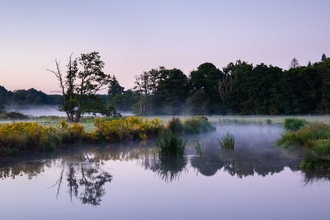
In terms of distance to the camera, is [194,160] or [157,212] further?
[194,160]

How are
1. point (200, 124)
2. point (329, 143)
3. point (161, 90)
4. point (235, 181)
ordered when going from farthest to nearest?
point (161, 90) < point (200, 124) < point (329, 143) < point (235, 181)

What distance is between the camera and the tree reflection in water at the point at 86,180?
695 centimetres

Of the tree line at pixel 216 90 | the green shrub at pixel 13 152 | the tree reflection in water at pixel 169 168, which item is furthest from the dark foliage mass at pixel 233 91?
the tree reflection in water at pixel 169 168

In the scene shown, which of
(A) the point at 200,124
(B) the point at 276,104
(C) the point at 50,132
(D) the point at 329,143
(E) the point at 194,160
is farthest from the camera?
(B) the point at 276,104

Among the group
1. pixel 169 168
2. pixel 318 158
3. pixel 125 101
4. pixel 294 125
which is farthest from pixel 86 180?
pixel 125 101

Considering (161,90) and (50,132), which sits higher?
(161,90)

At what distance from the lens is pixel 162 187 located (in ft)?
24.9

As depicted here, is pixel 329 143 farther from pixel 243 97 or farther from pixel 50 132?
→ pixel 243 97

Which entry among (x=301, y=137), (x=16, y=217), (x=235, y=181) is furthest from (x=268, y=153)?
(x=16, y=217)

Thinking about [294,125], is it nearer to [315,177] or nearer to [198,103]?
[315,177]

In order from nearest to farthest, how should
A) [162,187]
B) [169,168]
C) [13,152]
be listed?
[162,187]
[169,168]
[13,152]

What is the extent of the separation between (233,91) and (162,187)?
121ft

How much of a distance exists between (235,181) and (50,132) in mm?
8033

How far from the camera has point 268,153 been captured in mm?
12109
